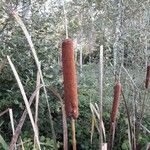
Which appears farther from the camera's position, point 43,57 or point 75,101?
point 43,57

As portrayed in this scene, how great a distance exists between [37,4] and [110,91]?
7.71ft

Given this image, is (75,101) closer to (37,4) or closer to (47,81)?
(47,81)

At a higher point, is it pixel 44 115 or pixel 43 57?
pixel 43 57

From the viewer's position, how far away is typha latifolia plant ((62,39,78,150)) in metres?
1.05

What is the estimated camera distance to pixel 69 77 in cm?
106

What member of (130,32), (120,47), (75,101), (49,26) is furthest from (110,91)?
(75,101)

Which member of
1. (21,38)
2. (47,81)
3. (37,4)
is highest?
(37,4)

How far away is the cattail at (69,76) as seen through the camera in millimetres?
1045

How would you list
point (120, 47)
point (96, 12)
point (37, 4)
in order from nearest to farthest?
point (37, 4), point (120, 47), point (96, 12)

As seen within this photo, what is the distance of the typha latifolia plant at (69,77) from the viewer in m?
1.05

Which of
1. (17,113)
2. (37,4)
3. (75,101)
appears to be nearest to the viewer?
(75,101)

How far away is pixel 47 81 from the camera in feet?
19.0

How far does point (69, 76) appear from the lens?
3.47 feet

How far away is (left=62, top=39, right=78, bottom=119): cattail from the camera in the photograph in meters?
1.04
